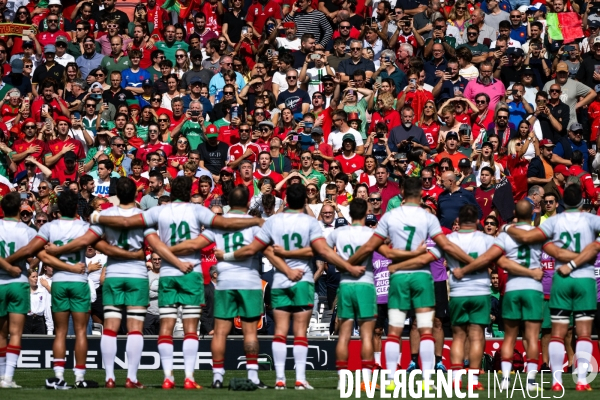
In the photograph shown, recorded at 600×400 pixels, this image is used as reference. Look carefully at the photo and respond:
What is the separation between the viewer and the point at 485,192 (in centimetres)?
2116

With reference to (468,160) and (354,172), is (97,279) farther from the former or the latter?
(468,160)

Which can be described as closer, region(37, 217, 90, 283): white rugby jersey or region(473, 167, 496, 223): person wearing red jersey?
region(37, 217, 90, 283): white rugby jersey

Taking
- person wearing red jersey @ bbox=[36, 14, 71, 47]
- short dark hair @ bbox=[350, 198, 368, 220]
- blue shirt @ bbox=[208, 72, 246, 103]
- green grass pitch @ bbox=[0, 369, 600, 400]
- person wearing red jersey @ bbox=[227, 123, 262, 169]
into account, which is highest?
person wearing red jersey @ bbox=[36, 14, 71, 47]

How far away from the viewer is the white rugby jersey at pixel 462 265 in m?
14.6

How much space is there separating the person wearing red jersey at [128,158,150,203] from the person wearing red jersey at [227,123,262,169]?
1.67 meters

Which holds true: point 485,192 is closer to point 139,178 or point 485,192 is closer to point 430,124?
point 430,124

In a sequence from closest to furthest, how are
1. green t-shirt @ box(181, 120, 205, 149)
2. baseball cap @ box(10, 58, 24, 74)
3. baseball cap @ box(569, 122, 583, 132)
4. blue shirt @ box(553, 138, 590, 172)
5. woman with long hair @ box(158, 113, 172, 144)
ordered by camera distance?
blue shirt @ box(553, 138, 590, 172)
baseball cap @ box(569, 122, 583, 132)
woman with long hair @ box(158, 113, 172, 144)
green t-shirt @ box(181, 120, 205, 149)
baseball cap @ box(10, 58, 24, 74)

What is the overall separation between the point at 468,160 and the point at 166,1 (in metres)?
10.1

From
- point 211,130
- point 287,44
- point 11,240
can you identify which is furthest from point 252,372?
point 287,44

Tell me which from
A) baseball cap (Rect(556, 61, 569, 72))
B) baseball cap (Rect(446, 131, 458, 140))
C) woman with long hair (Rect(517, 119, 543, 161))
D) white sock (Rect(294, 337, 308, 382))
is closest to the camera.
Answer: white sock (Rect(294, 337, 308, 382))

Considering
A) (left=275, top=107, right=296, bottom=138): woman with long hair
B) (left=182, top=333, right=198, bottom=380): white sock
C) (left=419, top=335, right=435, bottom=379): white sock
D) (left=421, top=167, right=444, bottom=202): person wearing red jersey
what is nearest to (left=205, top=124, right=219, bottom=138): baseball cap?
(left=275, top=107, right=296, bottom=138): woman with long hair

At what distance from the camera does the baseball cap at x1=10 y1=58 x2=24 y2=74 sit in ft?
84.5

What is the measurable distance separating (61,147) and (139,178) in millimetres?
2053

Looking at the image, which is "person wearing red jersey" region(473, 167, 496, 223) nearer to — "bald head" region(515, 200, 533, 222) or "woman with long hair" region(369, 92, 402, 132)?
"woman with long hair" region(369, 92, 402, 132)
